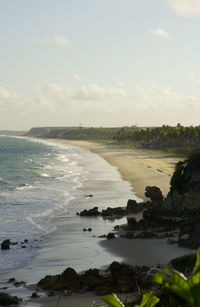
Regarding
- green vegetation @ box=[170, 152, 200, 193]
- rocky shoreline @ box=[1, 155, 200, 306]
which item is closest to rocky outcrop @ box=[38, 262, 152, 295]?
rocky shoreline @ box=[1, 155, 200, 306]

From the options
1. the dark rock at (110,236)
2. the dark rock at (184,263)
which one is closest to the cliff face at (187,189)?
the dark rock at (110,236)

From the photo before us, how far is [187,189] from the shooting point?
33.8m

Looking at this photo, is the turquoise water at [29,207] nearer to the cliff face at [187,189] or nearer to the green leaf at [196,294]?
the cliff face at [187,189]

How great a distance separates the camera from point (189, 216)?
32.5 metres

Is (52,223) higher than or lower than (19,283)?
lower

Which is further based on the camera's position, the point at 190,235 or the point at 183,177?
the point at 183,177

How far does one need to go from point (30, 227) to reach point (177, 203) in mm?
12256

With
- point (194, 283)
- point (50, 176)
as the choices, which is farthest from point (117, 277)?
point (50, 176)

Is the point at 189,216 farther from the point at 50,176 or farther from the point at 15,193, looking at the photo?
the point at 50,176

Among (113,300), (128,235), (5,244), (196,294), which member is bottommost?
(5,244)

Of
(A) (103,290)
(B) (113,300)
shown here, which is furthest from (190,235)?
(B) (113,300)

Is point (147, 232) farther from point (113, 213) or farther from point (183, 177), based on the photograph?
point (113, 213)

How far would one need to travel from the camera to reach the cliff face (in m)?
33.0

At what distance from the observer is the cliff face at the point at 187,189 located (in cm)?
3300
